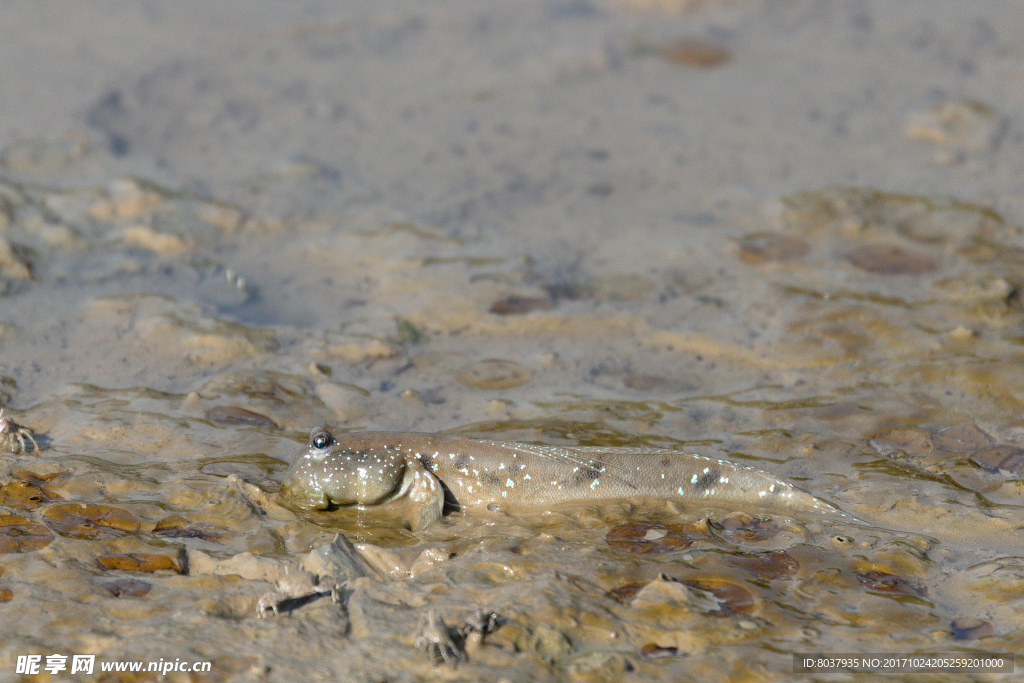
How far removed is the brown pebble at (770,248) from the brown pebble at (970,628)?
2909 mm

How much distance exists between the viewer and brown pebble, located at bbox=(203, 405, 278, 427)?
3840mm

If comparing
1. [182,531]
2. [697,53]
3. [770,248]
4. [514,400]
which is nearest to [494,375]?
[514,400]

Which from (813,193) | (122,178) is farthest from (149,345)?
(813,193)

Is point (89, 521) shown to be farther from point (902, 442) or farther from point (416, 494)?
point (902, 442)

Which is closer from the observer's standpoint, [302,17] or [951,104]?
[951,104]

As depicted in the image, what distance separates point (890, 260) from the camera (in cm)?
514

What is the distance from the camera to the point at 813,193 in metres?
5.97

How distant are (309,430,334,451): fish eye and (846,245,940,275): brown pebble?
11.0ft

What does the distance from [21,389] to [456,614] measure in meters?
2.65

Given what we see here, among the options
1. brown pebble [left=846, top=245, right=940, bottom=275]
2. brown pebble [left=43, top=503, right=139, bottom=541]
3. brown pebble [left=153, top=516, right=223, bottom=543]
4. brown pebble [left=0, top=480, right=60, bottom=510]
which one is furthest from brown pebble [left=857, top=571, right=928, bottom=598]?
brown pebble [left=0, top=480, right=60, bottom=510]

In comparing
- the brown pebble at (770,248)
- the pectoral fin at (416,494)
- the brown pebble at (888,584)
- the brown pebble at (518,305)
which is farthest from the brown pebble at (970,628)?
the brown pebble at (770,248)

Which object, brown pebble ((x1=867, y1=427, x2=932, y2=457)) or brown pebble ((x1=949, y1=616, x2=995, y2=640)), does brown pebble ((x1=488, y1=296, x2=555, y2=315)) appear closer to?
brown pebble ((x1=867, y1=427, x2=932, y2=457))

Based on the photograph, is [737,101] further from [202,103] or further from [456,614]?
[456,614]

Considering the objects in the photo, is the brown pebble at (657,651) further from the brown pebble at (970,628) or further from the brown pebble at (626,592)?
the brown pebble at (970,628)
